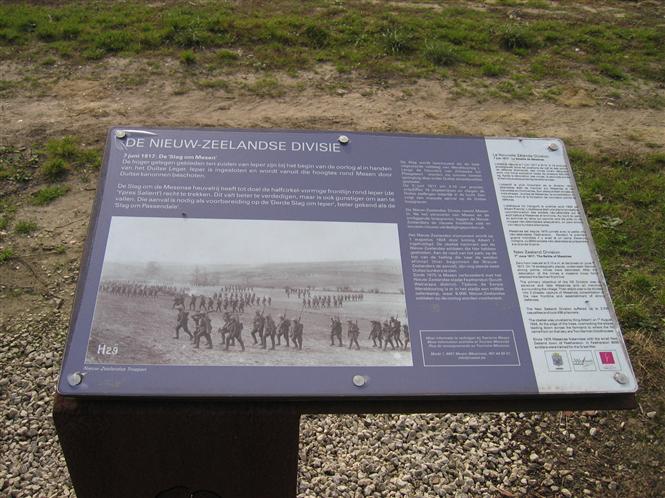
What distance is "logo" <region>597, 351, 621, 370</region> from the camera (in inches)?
94.4

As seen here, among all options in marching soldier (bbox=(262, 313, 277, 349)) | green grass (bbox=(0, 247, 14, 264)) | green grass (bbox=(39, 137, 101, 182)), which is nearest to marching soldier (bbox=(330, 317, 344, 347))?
marching soldier (bbox=(262, 313, 277, 349))

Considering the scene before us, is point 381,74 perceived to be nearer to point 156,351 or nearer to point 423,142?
point 423,142

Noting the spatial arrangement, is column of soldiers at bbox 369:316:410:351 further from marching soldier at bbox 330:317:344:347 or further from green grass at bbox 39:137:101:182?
green grass at bbox 39:137:101:182

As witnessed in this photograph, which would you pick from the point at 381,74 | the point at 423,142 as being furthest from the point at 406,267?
the point at 381,74

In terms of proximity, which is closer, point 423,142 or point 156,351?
point 156,351

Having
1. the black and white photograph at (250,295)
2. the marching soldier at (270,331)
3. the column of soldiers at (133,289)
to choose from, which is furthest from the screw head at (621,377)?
the column of soldiers at (133,289)

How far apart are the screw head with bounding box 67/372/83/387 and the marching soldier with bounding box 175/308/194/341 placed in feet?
1.20

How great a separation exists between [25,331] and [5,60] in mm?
4614

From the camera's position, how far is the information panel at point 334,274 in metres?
2.27

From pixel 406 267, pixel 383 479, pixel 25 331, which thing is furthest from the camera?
pixel 25 331

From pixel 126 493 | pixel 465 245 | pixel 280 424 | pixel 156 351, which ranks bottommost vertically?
pixel 126 493

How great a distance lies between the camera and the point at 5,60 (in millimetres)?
7438

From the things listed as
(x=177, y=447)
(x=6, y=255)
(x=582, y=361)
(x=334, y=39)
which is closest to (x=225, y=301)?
(x=177, y=447)

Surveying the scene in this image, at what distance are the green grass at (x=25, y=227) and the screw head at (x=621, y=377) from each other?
4657mm
